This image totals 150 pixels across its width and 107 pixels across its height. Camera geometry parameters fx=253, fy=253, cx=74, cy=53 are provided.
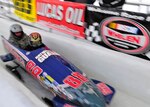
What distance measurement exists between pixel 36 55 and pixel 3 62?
81 cm

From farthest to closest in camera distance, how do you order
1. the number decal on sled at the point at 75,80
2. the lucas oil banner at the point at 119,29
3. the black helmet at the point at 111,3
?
1. the black helmet at the point at 111,3
2. the lucas oil banner at the point at 119,29
3. the number decal on sled at the point at 75,80

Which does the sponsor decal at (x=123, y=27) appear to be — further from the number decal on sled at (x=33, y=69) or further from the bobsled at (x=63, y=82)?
the number decal on sled at (x=33, y=69)

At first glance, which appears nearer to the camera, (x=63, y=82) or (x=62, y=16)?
(x=63, y=82)

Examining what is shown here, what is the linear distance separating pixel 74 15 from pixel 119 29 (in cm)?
80

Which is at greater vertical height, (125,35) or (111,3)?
(111,3)

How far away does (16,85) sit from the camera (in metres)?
2.34

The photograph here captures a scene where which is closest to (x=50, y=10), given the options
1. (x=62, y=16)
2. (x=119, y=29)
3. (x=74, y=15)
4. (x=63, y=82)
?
(x=62, y=16)

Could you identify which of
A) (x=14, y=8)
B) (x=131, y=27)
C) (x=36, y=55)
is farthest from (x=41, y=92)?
(x=14, y=8)

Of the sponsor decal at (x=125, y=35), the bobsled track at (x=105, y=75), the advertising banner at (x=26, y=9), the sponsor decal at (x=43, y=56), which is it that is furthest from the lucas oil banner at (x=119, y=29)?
the advertising banner at (x=26, y=9)

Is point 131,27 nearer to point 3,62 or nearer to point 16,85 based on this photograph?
point 16,85

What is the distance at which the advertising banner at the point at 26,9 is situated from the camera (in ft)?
14.5

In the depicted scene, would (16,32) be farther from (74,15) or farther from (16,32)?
(74,15)

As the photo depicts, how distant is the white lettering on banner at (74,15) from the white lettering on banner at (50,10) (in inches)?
6.9

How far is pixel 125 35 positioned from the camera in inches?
108
